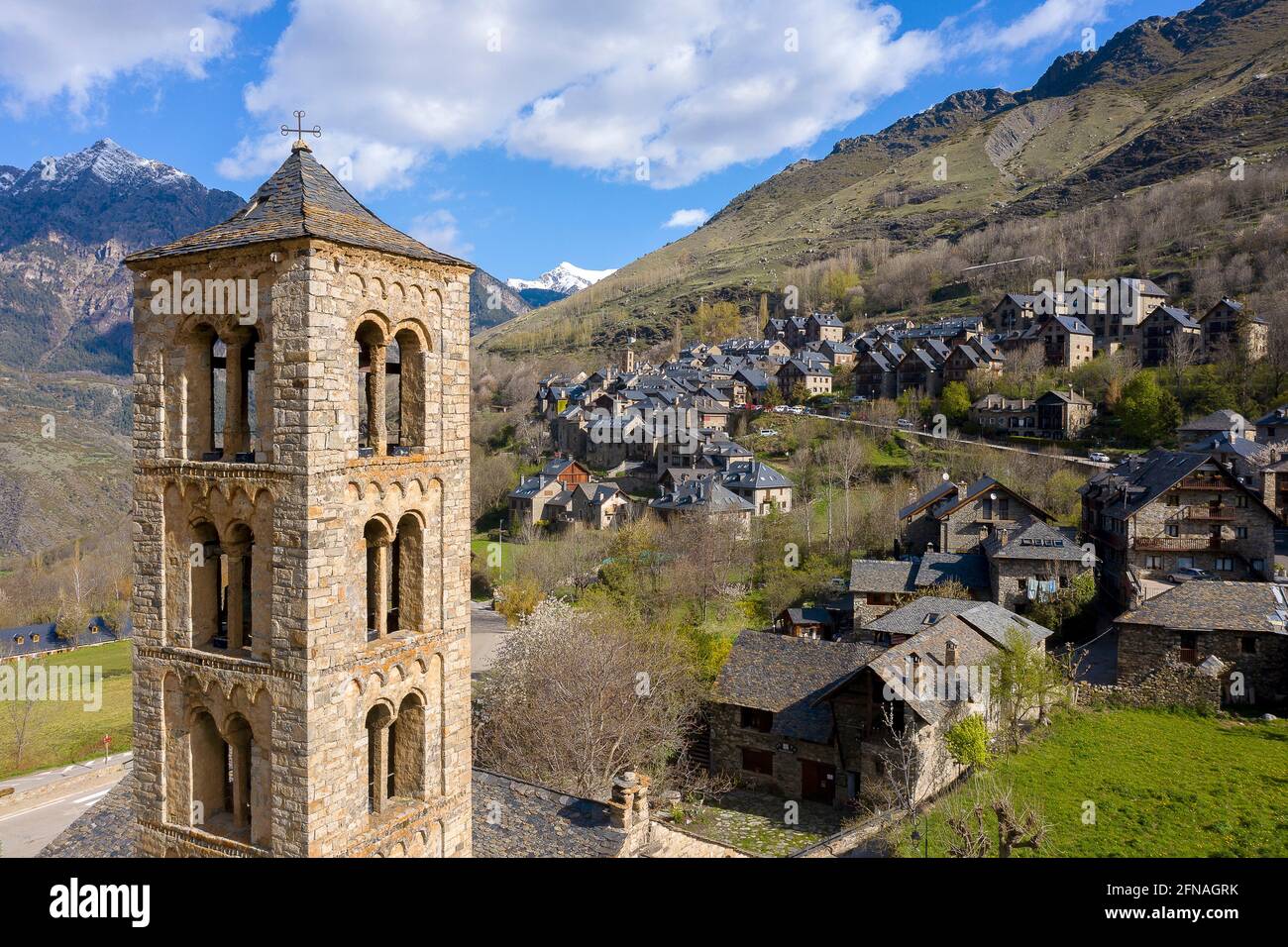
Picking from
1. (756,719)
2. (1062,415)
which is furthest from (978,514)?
(756,719)

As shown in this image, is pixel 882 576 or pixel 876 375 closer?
pixel 882 576

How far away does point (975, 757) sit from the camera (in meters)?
26.3

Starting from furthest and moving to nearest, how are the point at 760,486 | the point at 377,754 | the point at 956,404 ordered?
1. the point at 956,404
2. the point at 760,486
3. the point at 377,754

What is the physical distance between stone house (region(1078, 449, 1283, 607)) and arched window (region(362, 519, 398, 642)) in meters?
40.7

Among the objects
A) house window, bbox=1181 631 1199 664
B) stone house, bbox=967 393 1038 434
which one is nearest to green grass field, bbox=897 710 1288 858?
house window, bbox=1181 631 1199 664

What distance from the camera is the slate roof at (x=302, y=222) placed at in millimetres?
12445

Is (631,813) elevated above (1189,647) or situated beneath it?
situated beneath

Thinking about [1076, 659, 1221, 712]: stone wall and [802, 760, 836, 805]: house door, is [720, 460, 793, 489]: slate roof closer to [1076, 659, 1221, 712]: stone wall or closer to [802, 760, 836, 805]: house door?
[1076, 659, 1221, 712]: stone wall

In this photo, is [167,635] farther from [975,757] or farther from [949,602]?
[949,602]

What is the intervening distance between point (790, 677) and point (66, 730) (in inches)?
1482

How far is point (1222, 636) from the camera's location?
1309 inches

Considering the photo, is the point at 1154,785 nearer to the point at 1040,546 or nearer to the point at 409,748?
the point at 1040,546

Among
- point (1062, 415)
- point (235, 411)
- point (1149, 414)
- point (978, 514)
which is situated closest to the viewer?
point (235, 411)

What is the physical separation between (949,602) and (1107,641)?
30.6 ft
